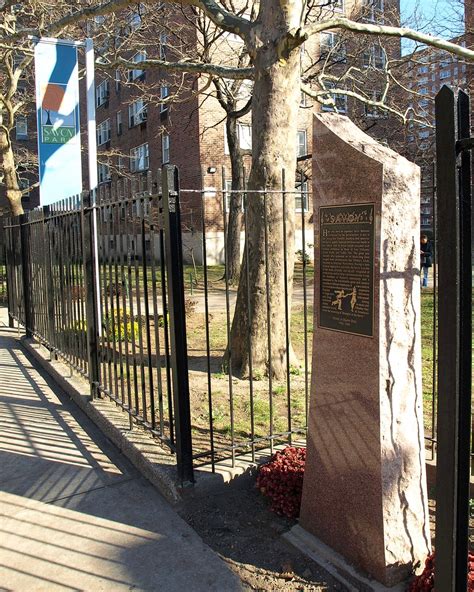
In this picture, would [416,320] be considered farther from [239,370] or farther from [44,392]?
[44,392]

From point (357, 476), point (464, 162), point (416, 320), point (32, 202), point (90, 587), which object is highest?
point (32, 202)

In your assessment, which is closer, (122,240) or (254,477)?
(254,477)

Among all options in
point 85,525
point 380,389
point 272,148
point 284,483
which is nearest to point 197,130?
point 272,148

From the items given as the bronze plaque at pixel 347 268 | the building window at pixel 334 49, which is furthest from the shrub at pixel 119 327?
the building window at pixel 334 49

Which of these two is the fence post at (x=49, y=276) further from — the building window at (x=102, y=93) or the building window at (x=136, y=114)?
the building window at (x=102, y=93)

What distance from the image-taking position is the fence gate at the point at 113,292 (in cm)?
357

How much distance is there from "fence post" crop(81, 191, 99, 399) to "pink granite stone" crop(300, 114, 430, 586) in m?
2.81

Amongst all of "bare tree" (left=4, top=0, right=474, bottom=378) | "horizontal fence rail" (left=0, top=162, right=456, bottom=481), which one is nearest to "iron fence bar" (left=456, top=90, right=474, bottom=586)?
"horizontal fence rail" (left=0, top=162, right=456, bottom=481)

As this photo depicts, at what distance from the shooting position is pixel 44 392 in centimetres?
642

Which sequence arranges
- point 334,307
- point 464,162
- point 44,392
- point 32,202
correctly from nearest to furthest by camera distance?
point 464,162 → point 334,307 → point 44,392 → point 32,202

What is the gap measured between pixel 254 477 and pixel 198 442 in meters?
0.68

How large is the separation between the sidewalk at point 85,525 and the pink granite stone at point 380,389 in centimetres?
72

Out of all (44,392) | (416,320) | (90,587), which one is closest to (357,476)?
(416,320)

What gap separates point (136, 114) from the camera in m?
31.8
